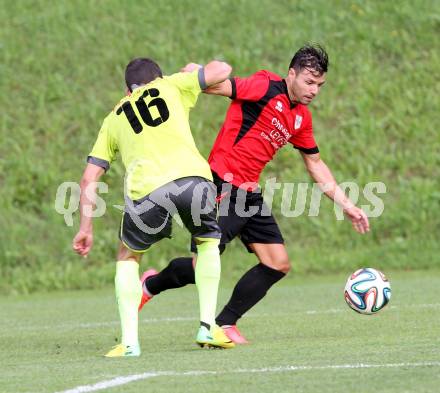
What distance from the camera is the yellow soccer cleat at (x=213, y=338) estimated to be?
23.4 feet

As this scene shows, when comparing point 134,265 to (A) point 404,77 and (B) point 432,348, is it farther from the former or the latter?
(A) point 404,77

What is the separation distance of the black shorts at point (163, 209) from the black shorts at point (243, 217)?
833 mm

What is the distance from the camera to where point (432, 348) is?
256 inches

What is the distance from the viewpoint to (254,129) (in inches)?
320

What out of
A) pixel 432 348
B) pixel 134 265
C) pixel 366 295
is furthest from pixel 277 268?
pixel 432 348

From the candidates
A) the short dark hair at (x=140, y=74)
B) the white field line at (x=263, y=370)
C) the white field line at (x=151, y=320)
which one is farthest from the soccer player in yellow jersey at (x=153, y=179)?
the white field line at (x=151, y=320)

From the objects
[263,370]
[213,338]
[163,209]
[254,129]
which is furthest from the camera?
[254,129]

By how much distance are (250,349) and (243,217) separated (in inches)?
48.8

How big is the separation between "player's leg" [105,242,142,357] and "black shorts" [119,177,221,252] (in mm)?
112

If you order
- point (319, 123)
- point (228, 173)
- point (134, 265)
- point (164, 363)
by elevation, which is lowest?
point (164, 363)

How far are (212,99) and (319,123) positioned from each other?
1767 mm

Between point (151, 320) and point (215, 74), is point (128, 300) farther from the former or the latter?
point (151, 320)

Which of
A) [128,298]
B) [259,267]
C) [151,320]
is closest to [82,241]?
[128,298]

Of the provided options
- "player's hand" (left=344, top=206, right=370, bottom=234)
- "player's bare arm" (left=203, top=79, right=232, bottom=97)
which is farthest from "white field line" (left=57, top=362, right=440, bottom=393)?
"player's hand" (left=344, top=206, right=370, bottom=234)
